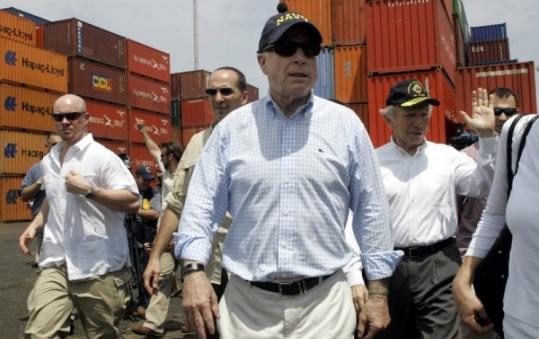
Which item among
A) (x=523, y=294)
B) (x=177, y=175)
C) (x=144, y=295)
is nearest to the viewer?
(x=523, y=294)

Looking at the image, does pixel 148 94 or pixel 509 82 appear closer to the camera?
pixel 509 82

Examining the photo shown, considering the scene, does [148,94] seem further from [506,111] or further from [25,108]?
[506,111]

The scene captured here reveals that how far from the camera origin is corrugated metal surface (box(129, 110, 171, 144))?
102ft

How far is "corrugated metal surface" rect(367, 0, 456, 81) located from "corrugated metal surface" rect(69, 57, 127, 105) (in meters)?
19.7

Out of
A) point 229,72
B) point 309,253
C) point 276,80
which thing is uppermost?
point 229,72

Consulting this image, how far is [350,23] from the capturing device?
13.5 m

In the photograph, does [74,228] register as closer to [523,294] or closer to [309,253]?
[309,253]

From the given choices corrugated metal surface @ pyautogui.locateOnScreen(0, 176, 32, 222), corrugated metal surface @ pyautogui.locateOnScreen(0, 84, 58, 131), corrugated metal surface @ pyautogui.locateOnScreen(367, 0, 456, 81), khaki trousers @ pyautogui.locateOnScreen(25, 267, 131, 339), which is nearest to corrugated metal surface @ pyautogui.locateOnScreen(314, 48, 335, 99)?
corrugated metal surface @ pyautogui.locateOnScreen(367, 0, 456, 81)

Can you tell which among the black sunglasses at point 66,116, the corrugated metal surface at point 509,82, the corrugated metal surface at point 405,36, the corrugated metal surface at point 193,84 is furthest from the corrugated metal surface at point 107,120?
the black sunglasses at point 66,116

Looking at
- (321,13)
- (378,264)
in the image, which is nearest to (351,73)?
(321,13)

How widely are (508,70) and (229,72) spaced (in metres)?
9.55

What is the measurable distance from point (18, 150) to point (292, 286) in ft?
83.5

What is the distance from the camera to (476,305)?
2129mm

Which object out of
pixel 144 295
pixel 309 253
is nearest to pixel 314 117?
pixel 309 253
